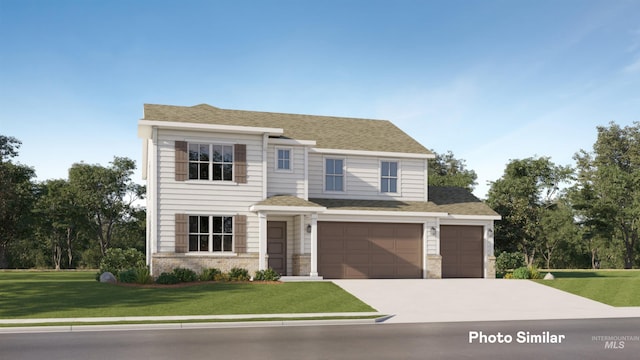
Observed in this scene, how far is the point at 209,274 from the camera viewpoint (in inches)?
1039

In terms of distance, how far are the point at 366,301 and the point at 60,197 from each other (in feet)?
128

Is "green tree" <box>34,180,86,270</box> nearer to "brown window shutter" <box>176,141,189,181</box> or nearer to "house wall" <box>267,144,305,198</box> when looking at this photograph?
"brown window shutter" <box>176,141,189,181</box>

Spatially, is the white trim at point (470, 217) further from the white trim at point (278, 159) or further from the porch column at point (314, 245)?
the white trim at point (278, 159)

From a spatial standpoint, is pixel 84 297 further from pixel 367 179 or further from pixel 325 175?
pixel 367 179

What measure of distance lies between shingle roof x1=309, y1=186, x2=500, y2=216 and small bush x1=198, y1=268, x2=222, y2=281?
6007 millimetres

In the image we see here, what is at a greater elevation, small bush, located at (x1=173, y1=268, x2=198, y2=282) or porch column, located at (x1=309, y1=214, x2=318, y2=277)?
porch column, located at (x1=309, y1=214, x2=318, y2=277)

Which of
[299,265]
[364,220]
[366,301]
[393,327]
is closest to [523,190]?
[364,220]

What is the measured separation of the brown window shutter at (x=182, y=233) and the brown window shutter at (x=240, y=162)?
9.24ft

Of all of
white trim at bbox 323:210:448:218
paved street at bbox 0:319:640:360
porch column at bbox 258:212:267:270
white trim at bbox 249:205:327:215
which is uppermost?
white trim at bbox 249:205:327:215

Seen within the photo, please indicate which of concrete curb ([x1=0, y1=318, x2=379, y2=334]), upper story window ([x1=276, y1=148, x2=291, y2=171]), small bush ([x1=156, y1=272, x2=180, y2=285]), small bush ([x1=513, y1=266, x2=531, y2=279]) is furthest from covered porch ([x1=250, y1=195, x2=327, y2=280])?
small bush ([x1=513, y1=266, x2=531, y2=279])

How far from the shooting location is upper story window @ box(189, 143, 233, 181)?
2797 cm

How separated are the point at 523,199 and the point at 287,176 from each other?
61.8ft

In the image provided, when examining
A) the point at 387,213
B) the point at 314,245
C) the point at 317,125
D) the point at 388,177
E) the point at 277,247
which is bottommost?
the point at 277,247

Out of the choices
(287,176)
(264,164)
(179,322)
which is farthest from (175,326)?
(287,176)
